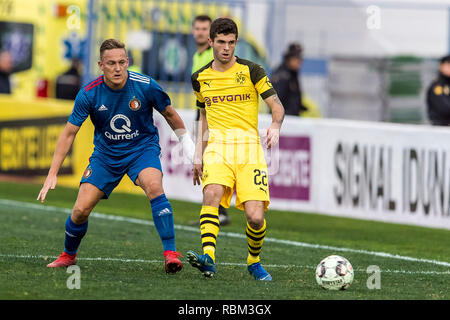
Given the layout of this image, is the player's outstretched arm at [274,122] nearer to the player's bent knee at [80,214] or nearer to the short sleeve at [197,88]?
the short sleeve at [197,88]

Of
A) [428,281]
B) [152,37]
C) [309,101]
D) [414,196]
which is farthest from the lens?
[309,101]

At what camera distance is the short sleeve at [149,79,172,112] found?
326 inches

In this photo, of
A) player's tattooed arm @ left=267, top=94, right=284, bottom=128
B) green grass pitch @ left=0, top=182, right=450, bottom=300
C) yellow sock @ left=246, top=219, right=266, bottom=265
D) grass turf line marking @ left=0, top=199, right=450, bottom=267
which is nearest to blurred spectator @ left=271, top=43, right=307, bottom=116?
green grass pitch @ left=0, top=182, right=450, bottom=300

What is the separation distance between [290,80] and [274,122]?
778 centimetres

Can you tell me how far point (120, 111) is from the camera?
26.9ft

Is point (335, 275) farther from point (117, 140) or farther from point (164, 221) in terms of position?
point (117, 140)

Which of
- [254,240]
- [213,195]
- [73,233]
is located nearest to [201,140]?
[213,195]

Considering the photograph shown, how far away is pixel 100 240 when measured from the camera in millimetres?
10477

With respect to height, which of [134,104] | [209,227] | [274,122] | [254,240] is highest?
[134,104]

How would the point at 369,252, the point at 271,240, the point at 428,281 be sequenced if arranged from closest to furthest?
the point at 428,281 < the point at 369,252 < the point at 271,240

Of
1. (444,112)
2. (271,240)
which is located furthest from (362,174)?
(271,240)

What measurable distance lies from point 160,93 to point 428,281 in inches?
103

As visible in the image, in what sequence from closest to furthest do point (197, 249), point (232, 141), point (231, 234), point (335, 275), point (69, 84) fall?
point (335, 275) < point (232, 141) < point (197, 249) < point (231, 234) < point (69, 84)
